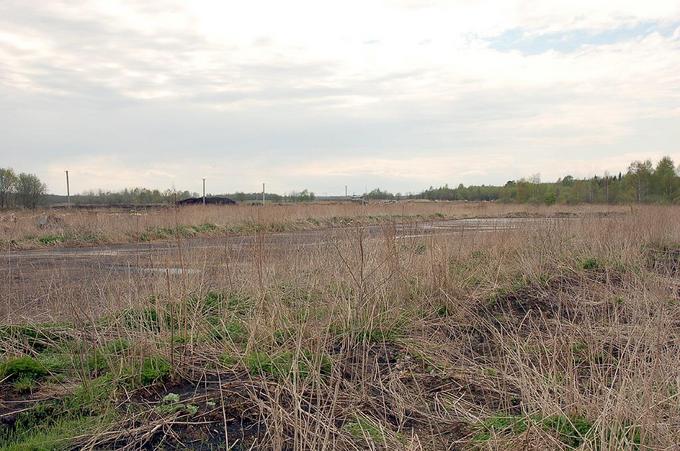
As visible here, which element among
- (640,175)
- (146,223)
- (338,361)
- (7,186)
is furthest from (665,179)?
(7,186)

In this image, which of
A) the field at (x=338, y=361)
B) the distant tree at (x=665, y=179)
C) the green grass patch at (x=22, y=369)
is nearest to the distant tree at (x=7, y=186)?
the field at (x=338, y=361)

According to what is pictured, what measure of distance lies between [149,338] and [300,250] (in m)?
3.44

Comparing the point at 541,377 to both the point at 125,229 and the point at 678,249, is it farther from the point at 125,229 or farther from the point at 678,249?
the point at 125,229

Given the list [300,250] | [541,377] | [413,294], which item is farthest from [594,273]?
[541,377]

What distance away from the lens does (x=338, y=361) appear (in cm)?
390

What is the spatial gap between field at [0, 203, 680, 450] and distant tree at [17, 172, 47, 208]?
38.6 m

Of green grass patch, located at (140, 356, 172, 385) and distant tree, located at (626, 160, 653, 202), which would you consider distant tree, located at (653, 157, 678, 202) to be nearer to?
distant tree, located at (626, 160, 653, 202)

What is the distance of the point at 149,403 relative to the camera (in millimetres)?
3682

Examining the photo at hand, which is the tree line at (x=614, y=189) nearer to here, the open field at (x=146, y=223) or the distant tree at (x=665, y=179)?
the distant tree at (x=665, y=179)

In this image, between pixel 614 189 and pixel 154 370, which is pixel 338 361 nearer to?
pixel 154 370

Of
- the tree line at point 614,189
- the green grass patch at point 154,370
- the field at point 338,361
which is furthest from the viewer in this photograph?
the tree line at point 614,189

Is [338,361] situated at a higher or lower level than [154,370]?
higher

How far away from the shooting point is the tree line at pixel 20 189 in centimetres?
4041

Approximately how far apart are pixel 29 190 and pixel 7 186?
1489 mm
